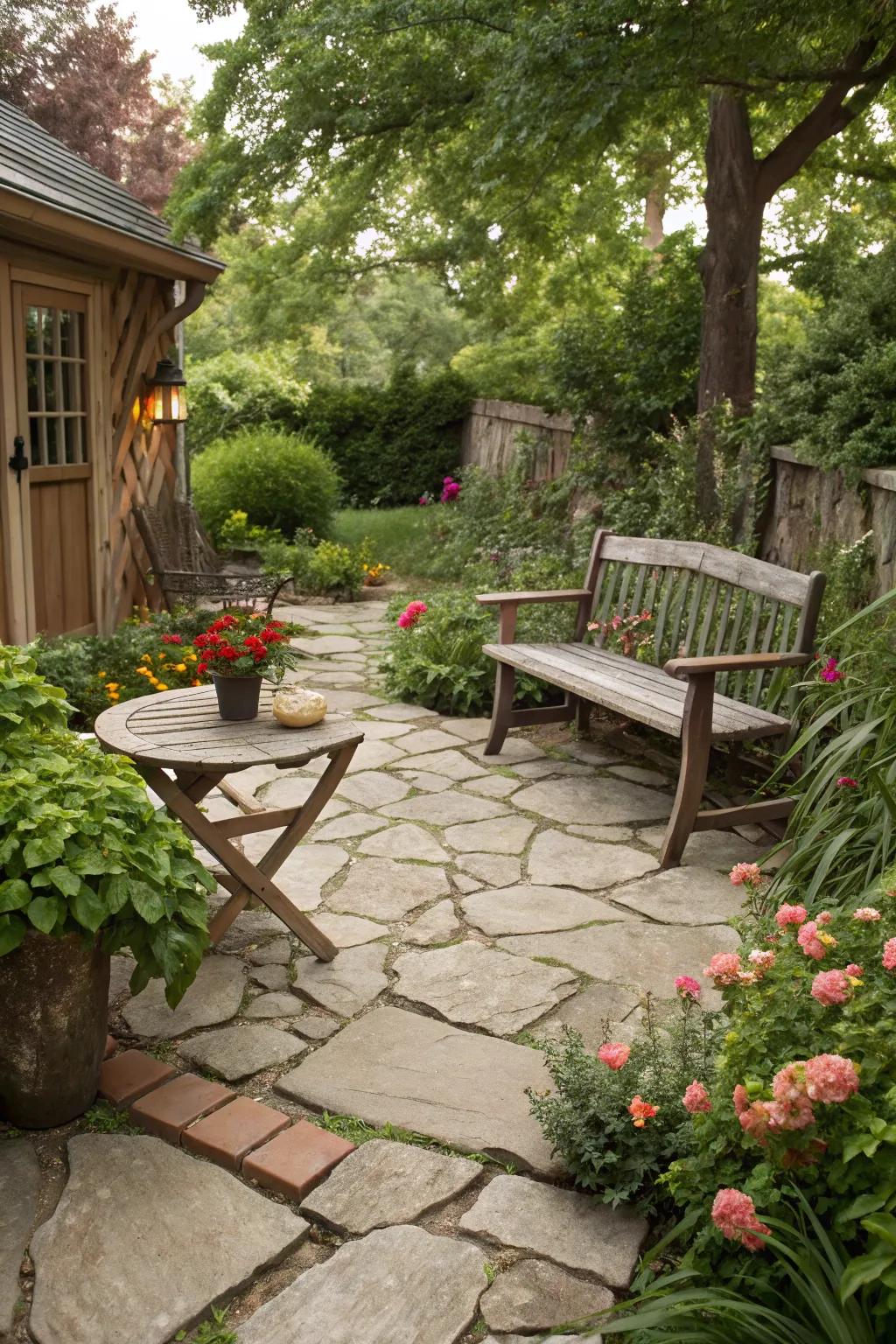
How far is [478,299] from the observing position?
1353 cm

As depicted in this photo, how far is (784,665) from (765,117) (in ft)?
21.0

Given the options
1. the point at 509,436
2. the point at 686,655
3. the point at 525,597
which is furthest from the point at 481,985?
the point at 509,436

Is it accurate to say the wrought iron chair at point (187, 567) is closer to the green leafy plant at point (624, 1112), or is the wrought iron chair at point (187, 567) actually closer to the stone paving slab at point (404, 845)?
the stone paving slab at point (404, 845)

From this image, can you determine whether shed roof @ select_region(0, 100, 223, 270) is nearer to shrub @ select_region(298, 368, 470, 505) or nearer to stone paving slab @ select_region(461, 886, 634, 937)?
stone paving slab @ select_region(461, 886, 634, 937)

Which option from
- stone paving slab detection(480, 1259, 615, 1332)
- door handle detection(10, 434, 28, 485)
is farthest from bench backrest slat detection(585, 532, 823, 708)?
door handle detection(10, 434, 28, 485)

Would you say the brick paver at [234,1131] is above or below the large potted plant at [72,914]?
below

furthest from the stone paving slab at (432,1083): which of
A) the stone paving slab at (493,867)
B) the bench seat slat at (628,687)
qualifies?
the bench seat slat at (628,687)

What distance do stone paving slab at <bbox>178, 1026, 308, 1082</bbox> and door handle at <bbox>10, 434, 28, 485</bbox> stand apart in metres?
4.04

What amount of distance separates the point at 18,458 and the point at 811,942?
17.1ft

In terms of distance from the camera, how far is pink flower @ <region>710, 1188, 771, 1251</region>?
181cm

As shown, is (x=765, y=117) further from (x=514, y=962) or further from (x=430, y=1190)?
(x=430, y=1190)

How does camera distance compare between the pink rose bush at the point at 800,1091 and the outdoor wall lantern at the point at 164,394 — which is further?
the outdoor wall lantern at the point at 164,394

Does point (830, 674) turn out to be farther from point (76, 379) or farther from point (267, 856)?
point (76, 379)

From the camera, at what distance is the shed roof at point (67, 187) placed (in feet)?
18.4
